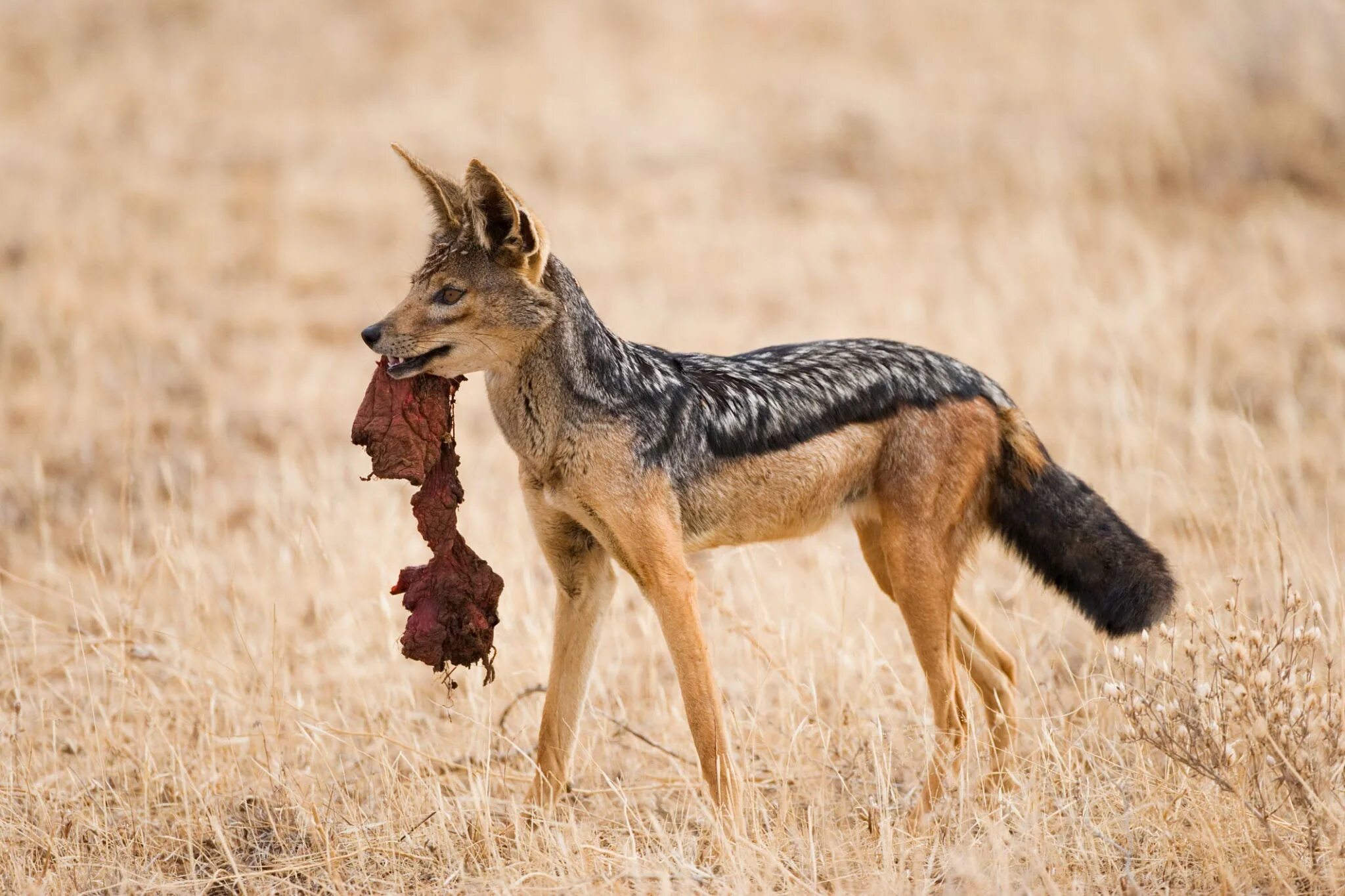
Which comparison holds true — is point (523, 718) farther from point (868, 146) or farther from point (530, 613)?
point (868, 146)

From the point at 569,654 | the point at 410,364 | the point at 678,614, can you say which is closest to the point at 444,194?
the point at 410,364

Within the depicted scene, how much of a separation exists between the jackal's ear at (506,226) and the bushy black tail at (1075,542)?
2.27m

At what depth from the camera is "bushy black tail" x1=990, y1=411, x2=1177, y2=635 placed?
5.47 metres

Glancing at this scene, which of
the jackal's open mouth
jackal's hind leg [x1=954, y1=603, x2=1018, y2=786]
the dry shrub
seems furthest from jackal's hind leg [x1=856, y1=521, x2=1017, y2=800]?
the jackal's open mouth

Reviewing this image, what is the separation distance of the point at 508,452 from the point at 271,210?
757 cm

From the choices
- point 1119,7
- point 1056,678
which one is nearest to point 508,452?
point 1056,678

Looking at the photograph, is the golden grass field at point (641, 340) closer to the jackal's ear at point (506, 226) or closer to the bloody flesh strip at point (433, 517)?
the bloody flesh strip at point (433, 517)

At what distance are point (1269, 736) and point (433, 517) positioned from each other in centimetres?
328

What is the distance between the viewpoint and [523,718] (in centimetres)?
669

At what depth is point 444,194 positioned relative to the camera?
5188 millimetres

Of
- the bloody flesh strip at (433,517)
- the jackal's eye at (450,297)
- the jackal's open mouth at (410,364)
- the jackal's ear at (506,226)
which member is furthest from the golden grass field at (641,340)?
the jackal's ear at (506,226)

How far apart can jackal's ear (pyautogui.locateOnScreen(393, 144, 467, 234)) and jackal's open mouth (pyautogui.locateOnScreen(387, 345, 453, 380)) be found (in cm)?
53

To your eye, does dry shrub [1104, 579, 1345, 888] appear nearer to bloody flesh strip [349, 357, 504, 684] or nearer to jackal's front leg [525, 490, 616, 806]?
jackal's front leg [525, 490, 616, 806]

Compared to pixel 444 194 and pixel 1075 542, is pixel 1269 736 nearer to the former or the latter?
pixel 1075 542
